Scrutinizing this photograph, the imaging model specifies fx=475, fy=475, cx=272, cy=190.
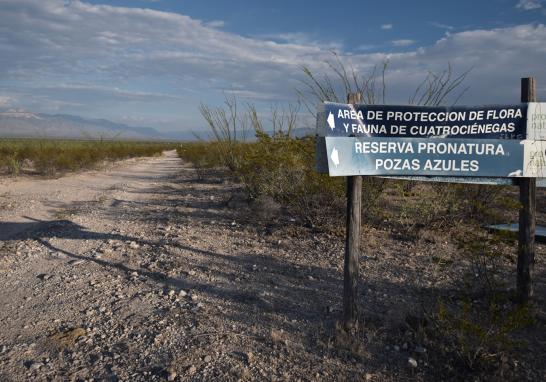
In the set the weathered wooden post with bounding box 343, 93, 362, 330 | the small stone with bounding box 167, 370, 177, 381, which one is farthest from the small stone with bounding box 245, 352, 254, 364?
the weathered wooden post with bounding box 343, 93, 362, 330

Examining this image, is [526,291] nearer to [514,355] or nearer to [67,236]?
[514,355]

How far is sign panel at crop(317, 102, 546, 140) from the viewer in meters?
3.95

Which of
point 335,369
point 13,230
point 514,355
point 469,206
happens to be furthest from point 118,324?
point 469,206

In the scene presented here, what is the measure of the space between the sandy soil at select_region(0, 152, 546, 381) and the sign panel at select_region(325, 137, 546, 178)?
141 centimetres

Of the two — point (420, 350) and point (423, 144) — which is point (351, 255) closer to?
point (420, 350)

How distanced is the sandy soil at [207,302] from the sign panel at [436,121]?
1.73 m

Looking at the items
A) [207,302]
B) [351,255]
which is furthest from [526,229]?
[207,302]

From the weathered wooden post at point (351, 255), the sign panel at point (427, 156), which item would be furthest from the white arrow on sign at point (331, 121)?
the weathered wooden post at point (351, 255)

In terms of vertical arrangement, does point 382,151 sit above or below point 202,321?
above

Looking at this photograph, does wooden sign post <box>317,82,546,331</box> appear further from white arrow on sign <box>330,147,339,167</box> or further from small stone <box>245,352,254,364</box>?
small stone <box>245,352,254,364</box>

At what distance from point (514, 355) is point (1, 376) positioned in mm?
3943

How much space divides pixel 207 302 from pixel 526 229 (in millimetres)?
3230

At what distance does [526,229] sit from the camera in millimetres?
4566

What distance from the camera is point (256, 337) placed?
411 centimetres
